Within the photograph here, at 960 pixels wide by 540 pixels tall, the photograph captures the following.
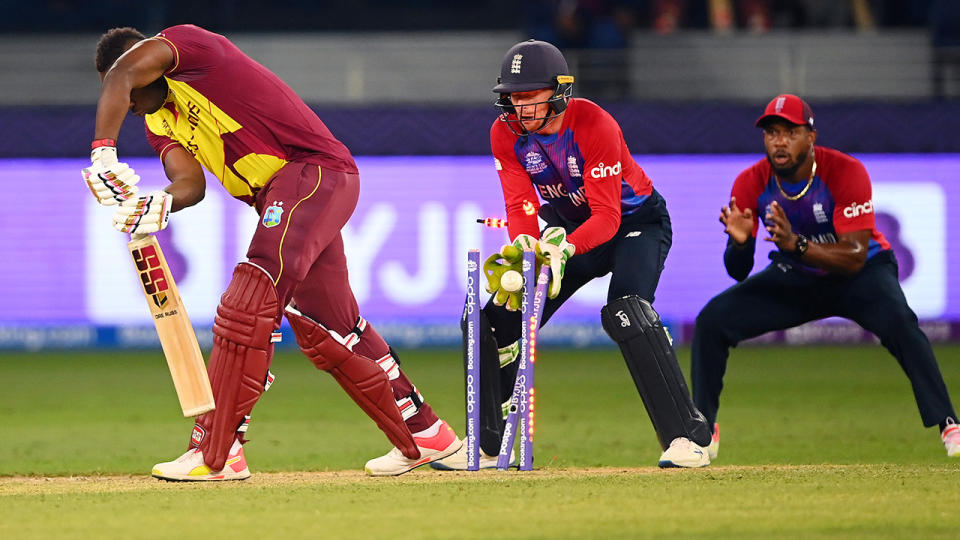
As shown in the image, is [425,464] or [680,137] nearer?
[425,464]

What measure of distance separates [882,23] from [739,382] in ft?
24.6

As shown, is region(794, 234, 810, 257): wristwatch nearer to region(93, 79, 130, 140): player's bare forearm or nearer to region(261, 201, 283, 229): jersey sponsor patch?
region(261, 201, 283, 229): jersey sponsor patch

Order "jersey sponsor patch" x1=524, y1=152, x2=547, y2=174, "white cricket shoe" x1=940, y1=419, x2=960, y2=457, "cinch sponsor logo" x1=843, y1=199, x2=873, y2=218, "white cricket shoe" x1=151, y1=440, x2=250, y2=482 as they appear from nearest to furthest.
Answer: "white cricket shoe" x1=151, y1=440, x2=250, y2=482
"jersey sponsor patch" x1=524, y1=152, x2=547, y2=174
"white cricket shoe" x1=940, y1=419, x2=960, y2=457
"cinch sponsor logo" x1=843, y1=199, x2=873, y2=218

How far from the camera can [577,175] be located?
6027mm

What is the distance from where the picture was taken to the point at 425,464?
20.7 feet

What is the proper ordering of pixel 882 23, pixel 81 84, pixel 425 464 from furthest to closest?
pixel 882 23 < pixel 81 84 < pixel 425 464

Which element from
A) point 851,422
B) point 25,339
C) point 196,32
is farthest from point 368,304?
point 196,32

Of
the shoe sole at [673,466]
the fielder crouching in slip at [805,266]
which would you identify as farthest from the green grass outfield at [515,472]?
the fielder crouching in slip at [805,266]

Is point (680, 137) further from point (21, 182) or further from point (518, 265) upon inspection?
point (518, 265)

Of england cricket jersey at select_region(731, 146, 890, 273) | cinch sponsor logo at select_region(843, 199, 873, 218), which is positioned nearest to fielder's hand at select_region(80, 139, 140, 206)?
england cricket jersey at select_region(731, 146, 890, 273)

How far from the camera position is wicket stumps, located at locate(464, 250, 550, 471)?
572 centimetres

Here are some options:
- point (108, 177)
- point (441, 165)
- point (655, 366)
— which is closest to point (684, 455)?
point (655, 366)

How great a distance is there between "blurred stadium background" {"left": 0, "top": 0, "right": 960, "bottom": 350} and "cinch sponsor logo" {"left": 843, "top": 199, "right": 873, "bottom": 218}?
271 inches

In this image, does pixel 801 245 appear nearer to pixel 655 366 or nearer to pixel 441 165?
pixel 655 366
